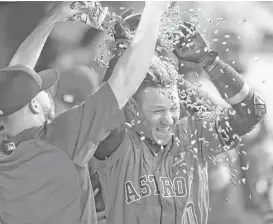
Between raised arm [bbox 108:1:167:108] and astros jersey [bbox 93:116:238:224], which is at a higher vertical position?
raised arm [bbox 108:1:167:108]

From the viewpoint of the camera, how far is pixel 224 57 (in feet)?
4.84

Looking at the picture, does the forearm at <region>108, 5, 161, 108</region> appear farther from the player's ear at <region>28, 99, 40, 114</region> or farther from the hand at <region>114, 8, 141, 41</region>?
the player's ear at <region>28, 99, 40, 114</region>

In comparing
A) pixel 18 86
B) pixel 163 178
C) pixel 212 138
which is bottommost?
pixel 163 178

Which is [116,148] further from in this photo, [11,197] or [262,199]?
[262,199]

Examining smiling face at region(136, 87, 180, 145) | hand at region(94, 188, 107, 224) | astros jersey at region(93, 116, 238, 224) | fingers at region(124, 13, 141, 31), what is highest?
fingers at region(124, 13, 141, 31)

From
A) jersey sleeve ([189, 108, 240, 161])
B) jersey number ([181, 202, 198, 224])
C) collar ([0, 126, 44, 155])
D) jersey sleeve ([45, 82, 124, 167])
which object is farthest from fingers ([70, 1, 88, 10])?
jersey number ([181, 202, 198, 224])

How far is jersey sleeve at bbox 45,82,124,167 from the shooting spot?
1349 mm

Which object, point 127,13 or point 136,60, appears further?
point 127,13

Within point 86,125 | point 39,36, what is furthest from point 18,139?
point 39,36

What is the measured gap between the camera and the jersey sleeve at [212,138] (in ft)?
4.75

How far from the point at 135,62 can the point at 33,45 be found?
426 millimetres

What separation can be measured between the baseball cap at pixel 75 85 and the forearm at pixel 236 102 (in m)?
0.46

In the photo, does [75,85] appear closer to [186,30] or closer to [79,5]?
[79,5]

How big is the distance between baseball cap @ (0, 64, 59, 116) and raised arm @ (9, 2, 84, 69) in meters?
0.05
